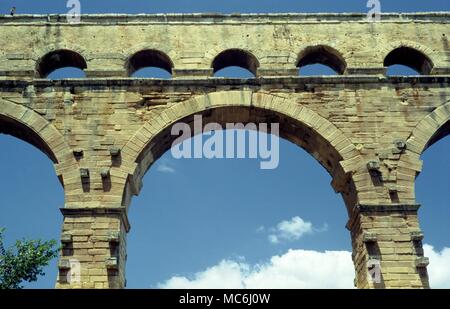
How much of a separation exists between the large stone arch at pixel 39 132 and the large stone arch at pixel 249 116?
1.26 meters

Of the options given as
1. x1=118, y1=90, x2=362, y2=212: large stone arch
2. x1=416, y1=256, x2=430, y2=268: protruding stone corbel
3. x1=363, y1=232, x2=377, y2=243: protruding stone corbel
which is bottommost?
x1=416, y1=256, x2=430, y2=268: protruding stone corbel

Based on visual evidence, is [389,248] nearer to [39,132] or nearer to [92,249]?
[92,249]

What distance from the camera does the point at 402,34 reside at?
1452 cm

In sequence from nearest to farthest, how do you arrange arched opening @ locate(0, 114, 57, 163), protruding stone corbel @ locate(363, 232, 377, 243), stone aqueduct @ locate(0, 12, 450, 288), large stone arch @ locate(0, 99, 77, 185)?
protruding stone corbel @ locate(363, 232, 377, 243) < stone aqueduct @ locate(0, 12, 450, 288) < large stone arch @ locate(0, 99, 77, 185) < arched opening @ locate(0, 114, 57, 163)

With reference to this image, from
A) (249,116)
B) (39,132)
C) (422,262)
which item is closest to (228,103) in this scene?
(249,116)

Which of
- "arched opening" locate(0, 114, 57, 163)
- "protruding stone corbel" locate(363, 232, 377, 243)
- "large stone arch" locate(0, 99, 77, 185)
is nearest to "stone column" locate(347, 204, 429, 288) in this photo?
"protruding stone corbel" locate(363, 232, 377, 243)

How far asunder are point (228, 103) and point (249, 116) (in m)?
0.68

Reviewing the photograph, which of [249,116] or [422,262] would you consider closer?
[422,262]

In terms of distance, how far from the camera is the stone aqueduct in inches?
474

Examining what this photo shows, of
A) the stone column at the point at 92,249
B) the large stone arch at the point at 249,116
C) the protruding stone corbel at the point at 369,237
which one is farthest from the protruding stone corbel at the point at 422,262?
the stone column at the point at 92,249

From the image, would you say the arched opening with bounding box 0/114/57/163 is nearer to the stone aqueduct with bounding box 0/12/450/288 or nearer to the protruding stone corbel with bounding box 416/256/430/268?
the stone aqueduct with bounding box 0/12/450/288

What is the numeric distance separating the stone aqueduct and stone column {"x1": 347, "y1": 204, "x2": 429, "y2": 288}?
2cm

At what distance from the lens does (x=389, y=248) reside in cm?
1180
